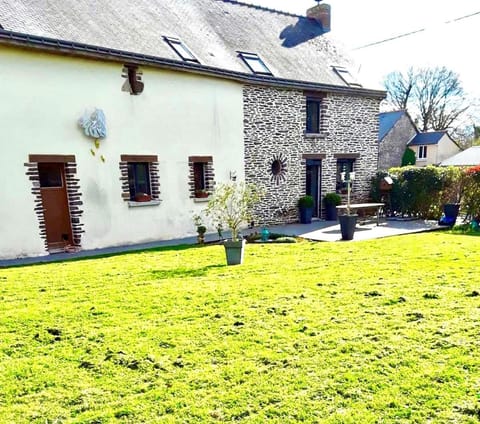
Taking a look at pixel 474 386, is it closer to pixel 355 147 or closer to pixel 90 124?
pixel 90 124

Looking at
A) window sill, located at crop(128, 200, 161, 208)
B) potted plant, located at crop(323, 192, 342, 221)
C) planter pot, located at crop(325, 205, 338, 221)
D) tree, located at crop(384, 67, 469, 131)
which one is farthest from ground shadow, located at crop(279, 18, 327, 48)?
tree, located at crop(384, 67, 469, 131)

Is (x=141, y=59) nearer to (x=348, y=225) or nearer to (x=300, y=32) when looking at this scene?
(x=348, y=225)

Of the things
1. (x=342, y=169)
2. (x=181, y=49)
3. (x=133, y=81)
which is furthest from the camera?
(x=342, y=169)

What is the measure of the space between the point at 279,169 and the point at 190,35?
509cm

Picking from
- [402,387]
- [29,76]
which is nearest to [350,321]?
[402,387]

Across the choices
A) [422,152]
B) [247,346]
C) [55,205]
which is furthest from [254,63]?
[422,152]

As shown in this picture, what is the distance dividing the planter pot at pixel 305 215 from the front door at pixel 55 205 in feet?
24.4

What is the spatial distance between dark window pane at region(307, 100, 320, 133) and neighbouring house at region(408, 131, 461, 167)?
1960cm

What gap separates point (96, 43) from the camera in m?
8.48

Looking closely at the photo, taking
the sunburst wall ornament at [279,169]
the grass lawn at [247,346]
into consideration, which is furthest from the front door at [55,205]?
the sunburst wall ornament at [279,169]

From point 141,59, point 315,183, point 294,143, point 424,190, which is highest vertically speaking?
point 141,59

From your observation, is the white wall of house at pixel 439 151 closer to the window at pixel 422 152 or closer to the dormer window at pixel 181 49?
the window at pixel 422 152

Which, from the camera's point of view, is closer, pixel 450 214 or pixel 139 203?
pixel 139 203

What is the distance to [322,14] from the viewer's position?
52.9ft
